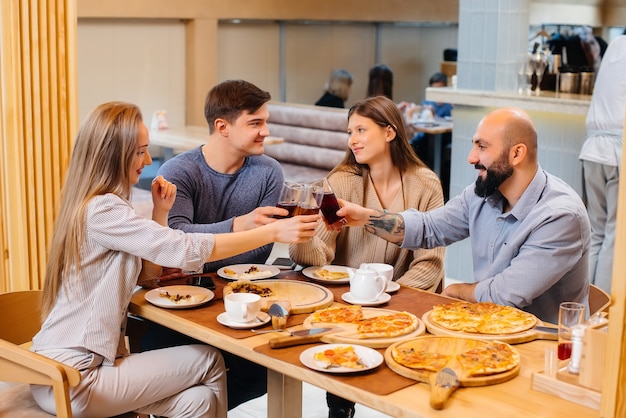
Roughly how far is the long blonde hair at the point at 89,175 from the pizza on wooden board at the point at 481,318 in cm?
105

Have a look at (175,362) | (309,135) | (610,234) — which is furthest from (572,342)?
(309,135)

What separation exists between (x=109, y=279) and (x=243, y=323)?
45 cm

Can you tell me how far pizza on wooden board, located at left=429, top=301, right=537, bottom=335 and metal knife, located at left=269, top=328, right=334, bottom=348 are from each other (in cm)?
35

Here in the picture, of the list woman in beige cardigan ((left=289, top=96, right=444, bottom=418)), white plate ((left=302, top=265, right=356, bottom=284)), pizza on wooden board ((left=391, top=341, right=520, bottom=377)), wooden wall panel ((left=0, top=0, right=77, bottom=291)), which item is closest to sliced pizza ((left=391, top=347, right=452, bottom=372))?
pizza on wooden board ((left=391, top=341, right=520, bottom=377))

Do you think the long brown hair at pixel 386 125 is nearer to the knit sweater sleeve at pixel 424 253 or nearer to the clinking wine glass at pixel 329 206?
the knit sweater sleeve at pixel 424 253

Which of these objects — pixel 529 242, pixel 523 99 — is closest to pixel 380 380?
pixel 529 242

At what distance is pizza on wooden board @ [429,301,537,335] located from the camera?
7.92 ft

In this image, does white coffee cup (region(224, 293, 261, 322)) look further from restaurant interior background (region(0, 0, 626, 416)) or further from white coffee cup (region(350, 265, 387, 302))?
restaurant interior background (region(0, 0, 626, 416))

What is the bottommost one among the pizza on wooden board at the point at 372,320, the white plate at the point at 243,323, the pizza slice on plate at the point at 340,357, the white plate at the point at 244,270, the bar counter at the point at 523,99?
the pizza slice on plate at the point at 340,357

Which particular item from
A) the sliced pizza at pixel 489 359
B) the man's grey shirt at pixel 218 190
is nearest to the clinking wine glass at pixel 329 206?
the man's grey shirt at pixel 218 190

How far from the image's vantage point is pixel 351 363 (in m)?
2.19

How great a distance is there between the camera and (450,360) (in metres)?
2.18

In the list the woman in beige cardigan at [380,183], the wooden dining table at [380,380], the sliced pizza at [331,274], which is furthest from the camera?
the woman in beige cardigan at [380,183]

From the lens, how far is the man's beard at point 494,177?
2.94 m
